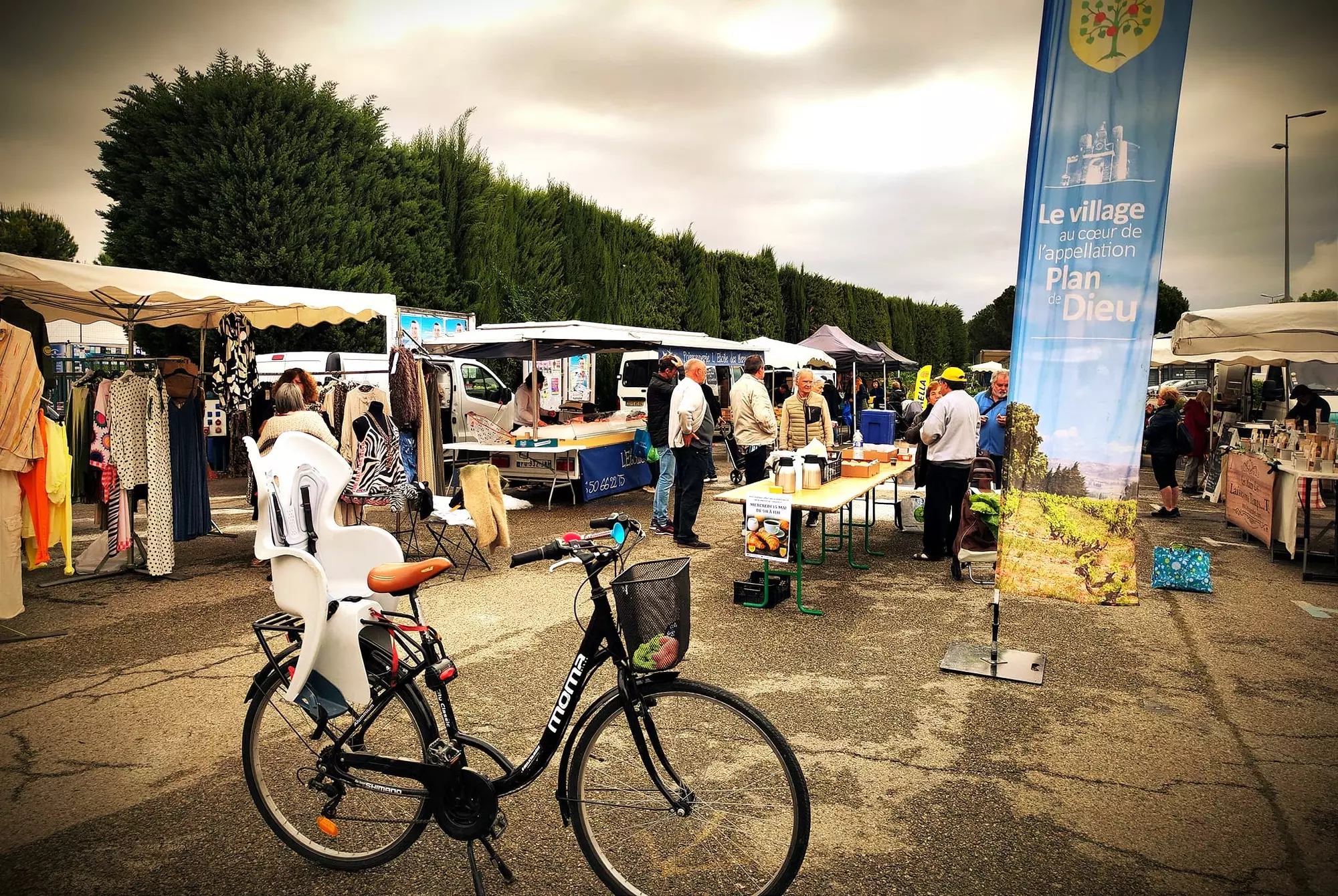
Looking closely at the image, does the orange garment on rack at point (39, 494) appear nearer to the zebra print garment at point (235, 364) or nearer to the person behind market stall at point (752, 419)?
the zebra print garment at point (235, 364)

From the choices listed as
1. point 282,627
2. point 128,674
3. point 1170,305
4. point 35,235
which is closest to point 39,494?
point 128,674

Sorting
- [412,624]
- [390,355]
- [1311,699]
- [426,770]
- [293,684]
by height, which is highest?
[390,355]

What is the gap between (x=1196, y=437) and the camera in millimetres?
13672

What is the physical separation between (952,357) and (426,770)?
55.6 m

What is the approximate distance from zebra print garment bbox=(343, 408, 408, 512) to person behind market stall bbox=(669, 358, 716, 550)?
8.99 feet

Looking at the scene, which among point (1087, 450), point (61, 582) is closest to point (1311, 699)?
point (1087, 450)

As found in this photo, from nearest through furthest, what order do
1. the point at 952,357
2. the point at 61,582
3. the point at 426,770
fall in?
the point at 426,770 < the point at 61,582 < the point at 952,357

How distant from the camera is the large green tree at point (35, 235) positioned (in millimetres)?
33031

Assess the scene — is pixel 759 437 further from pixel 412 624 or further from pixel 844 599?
pixel 412 624

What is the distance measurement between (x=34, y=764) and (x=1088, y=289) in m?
5.75

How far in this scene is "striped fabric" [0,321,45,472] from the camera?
5.45m

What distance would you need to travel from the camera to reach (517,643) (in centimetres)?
560

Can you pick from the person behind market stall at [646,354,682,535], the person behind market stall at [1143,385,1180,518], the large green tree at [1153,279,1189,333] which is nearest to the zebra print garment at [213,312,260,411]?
the person behind market stall at [646,354,682,535]

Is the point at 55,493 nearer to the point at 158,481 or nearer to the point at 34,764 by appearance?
the point at 158,481
